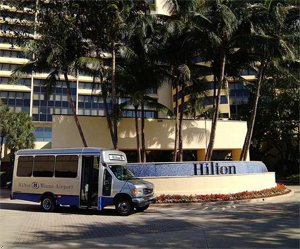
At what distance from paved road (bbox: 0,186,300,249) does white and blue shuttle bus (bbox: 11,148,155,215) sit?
553mm

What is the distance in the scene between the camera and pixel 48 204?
1736 cm

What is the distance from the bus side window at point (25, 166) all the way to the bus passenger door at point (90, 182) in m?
3.07

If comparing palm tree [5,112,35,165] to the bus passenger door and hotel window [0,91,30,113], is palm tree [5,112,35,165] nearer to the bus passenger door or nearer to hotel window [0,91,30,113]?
hotel window [0,91,30,113]

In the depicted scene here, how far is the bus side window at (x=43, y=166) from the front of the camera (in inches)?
697

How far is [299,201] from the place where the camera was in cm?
1978

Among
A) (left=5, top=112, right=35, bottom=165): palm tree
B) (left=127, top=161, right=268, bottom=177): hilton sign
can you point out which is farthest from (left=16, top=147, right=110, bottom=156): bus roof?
(left=5, top=112, right=35, bottom=165): palm tree

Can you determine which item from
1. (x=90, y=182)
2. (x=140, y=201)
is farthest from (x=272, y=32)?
(x=90, y=182)

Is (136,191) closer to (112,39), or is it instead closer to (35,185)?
Answer: (35,185)

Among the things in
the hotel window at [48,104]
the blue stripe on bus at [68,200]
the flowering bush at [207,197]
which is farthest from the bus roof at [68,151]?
the hotel window at [48,104]

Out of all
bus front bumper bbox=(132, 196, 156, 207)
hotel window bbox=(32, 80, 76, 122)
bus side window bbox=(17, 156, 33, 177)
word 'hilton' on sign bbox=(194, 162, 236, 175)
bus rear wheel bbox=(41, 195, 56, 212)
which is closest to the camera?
bus front bumper bbox=(132, 196, 156, 207)

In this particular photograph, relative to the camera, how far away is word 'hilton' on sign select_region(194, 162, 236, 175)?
68.2 ft

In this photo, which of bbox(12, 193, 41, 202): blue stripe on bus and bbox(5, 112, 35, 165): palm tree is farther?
bbox(5, 112, 35, 165): palm tree

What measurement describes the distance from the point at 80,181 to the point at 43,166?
231cm

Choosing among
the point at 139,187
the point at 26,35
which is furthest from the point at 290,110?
the point at 26,35
